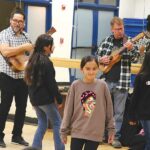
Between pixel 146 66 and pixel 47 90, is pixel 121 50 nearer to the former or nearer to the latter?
pixel 146 66

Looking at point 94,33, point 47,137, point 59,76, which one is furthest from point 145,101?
point 94,33

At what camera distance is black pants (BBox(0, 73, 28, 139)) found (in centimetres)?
507

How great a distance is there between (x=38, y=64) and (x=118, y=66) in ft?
4.28

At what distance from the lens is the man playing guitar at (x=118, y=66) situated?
5250mm

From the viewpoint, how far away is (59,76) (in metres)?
10.4

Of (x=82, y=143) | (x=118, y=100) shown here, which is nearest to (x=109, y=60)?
(x=118, y=100)

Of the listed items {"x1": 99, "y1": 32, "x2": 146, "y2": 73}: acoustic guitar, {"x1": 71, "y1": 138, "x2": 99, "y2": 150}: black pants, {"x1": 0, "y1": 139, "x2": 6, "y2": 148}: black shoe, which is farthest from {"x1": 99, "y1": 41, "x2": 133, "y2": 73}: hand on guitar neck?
{"x1": 71, "y1": 138, "x2": 99, "y2": 150}: black pants

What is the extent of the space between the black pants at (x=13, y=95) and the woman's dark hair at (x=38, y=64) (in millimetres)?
683

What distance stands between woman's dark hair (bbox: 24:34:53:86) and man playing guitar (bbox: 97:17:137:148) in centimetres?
108

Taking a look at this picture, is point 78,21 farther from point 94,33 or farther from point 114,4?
point 114,4

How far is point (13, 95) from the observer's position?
5188mm

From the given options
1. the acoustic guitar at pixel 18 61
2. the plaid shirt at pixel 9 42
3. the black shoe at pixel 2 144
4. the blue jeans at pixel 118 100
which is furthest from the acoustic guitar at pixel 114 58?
the black shoe at pixel 2 144

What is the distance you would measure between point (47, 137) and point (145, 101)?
207 centimetres

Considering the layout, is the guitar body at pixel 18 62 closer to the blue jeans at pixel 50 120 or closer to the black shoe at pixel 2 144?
the blue jeans at pixel 50 120
